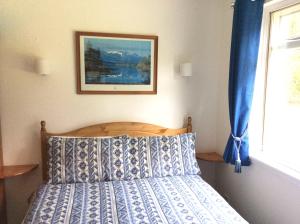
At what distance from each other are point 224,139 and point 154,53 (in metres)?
1.14

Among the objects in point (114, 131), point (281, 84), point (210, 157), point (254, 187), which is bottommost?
point (254, 187)

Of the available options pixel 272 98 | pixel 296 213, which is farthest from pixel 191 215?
pixel 272 98

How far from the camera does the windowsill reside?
5.80ft

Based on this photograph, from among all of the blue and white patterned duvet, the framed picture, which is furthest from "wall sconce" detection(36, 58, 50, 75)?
the blue and white patterned duvet

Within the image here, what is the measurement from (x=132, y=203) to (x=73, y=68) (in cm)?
137

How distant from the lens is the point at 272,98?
2.19 m

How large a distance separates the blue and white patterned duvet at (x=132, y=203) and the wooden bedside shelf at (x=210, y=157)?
1.58 feet

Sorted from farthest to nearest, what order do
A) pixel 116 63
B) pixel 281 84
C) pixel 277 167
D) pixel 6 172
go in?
pixel 116 63, pixel 6 172, pixel 281 84, pixel 277 167

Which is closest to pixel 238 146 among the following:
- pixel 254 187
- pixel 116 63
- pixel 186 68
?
pixel 254 187

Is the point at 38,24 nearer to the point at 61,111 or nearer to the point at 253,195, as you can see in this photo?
the point at 61,111

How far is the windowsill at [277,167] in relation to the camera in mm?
1767

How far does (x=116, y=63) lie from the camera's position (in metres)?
2.52

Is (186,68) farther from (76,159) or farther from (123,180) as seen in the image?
(76,159)

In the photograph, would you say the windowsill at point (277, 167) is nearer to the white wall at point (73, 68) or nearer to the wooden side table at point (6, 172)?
the white wall at point (73, 68)
